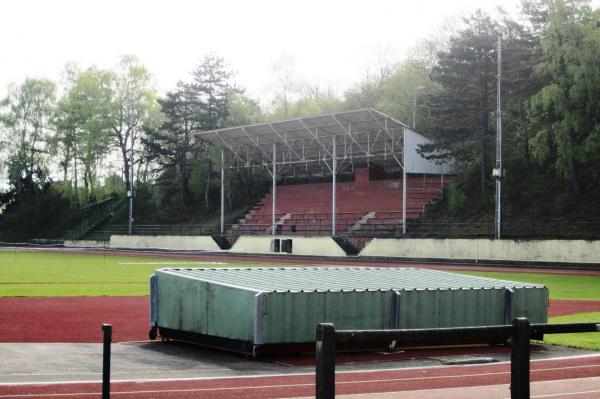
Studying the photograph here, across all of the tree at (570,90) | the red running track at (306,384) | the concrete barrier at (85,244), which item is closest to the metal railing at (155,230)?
the concrete barrier at (85,244)

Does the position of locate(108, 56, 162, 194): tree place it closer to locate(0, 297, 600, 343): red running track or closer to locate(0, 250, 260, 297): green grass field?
locate(0, 250, 260, 297): green grass field

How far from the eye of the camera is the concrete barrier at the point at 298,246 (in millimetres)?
57688

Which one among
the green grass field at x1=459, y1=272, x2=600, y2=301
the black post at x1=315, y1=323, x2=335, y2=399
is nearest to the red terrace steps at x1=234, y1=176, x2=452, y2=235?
the green grass field at x1=459, y1=272, x2=600, y2=301

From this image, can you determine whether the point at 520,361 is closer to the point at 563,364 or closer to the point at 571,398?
the point at 571,398

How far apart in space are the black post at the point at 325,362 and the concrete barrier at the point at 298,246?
5120cm

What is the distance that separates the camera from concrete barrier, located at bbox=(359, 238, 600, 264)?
→ 142 ft

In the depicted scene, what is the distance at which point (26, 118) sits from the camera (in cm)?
9919

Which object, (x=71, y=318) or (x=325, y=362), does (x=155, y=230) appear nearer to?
(x=71, y=318)

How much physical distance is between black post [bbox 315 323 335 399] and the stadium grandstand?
5059cm

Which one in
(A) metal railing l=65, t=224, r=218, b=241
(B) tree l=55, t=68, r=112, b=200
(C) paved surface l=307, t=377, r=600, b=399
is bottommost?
(C) paved surface l=307, t=377, r=600, b=399

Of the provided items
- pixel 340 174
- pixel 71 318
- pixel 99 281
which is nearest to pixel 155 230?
pixel 340 174

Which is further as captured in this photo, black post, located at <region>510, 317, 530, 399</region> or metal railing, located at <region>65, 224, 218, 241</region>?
metal railing, located at <region>65, 224, 218, 241</region>

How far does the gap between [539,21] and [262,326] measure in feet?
166

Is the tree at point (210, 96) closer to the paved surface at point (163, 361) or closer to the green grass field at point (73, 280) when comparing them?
the green grass field at point (73, 280)
